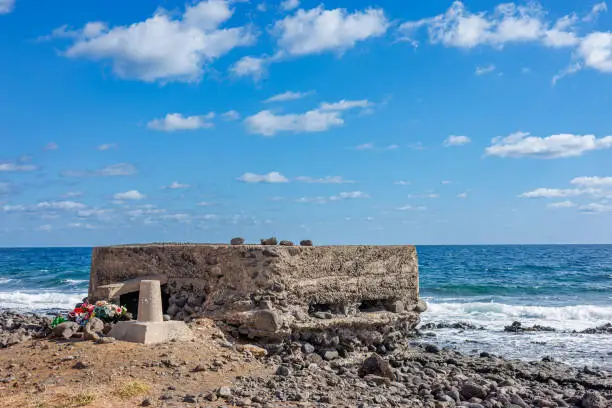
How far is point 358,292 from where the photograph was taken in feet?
39.4

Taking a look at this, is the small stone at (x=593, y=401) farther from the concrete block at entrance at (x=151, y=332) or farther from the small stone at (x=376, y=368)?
the concrete block at entrance at (x=151, y=332)

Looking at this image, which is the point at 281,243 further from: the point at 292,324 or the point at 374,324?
the point at 374,324

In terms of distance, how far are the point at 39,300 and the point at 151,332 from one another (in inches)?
955

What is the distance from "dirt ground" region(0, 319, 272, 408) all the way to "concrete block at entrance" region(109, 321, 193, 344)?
187 millimetres

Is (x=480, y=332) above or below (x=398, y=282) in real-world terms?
below

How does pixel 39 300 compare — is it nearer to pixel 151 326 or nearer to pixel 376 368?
pixel 151 326

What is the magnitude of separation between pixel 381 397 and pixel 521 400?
2.73 m

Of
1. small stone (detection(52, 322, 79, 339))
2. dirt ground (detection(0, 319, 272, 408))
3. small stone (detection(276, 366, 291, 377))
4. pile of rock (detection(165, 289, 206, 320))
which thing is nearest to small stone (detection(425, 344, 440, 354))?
pile of rock (detection(165, 289, 206, 320))

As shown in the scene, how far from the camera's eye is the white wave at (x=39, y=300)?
91.0ft

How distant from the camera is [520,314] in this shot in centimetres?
2523

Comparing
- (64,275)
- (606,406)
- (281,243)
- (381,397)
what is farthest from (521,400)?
(64,275)

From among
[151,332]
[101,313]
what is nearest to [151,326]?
[151,332]

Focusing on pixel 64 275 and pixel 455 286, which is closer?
pixel 455 286

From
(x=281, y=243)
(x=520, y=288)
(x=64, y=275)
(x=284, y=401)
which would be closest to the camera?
(x=284, y=401)
